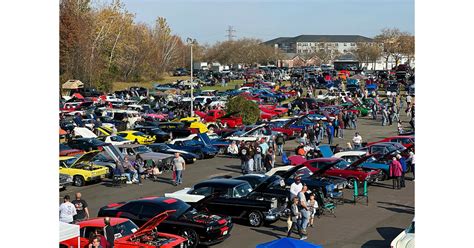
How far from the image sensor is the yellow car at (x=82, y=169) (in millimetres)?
22312

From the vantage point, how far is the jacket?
2098 cm

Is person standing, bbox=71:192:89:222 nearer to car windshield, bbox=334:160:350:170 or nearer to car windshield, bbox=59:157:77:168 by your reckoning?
car windshield, bbox=59:157:77:168

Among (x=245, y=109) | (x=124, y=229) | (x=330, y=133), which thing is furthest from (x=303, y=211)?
(x=245, y=109)

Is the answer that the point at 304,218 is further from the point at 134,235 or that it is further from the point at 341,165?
the point at 341,165

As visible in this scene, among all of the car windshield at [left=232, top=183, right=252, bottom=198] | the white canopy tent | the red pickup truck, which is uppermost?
the red pickup truck

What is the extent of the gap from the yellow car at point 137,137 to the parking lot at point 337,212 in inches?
204

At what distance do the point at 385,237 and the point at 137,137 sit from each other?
1763 cm

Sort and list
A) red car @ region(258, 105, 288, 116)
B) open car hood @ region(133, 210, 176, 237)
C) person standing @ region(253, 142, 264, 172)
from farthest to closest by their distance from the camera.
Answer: red car @ region(258, 105, 288, 116) → person standing @ region(253, 142, 264, 172) → open car hood @ region(133, 210, 176, 237)

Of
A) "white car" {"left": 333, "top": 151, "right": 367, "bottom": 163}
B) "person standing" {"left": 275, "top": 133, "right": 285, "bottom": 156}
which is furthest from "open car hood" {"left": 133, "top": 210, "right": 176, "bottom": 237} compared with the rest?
"person standing" {"left": 275, "top": 133, "right": 285, "bottom": 156}

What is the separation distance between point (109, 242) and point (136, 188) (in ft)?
29.2

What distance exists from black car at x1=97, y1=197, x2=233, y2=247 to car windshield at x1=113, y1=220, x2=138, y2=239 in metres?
0.87

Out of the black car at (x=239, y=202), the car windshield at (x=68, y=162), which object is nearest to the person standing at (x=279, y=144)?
the car windshield at (x=68, y=162)
